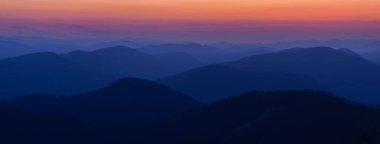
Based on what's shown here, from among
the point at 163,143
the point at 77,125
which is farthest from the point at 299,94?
the point at 77,125

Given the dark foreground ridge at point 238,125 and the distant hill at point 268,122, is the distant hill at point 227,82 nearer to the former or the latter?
the dark foreground ridge at point 238,125

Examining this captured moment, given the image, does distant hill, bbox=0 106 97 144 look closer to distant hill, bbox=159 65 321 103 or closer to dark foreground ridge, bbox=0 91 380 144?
dark foreground ridge, bbox=0 91 380 144

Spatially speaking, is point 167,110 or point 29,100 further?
point 29,100

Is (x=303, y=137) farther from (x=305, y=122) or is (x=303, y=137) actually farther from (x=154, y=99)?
(x=154, y=99)

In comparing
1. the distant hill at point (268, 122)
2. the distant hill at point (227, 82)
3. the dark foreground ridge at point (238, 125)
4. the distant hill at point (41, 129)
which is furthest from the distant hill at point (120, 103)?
the distant hill at point (227, 82)

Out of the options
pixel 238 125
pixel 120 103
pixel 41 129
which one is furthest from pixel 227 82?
pixel 238 125

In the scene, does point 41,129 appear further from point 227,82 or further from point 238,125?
point 227,82
